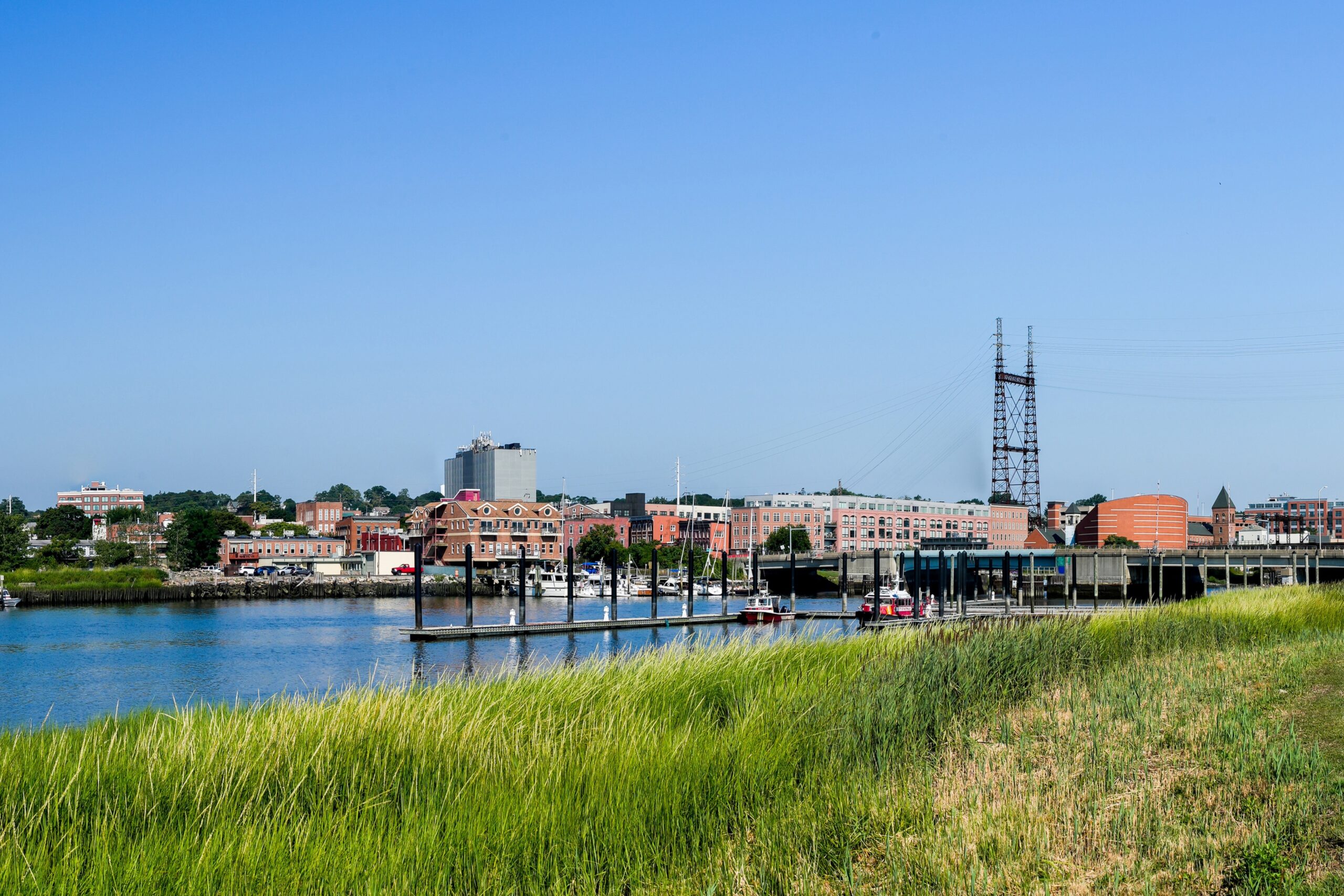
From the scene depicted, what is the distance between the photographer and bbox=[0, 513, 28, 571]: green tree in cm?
12575

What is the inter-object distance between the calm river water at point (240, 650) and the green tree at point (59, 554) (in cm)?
3876

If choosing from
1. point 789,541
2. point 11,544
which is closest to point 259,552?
point 11,544

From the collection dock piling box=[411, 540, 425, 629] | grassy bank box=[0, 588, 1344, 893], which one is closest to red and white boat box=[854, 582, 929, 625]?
dock piling box=[411, 540, 425, 629]

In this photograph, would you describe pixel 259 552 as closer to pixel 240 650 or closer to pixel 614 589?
pixel 614 589

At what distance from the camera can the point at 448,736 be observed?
14375 millimetres

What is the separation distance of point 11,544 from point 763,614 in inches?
3414

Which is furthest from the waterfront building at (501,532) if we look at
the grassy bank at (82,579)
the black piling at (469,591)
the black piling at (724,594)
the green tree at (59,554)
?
the black piling at (469,591)

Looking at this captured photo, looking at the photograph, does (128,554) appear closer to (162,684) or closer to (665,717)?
(162,684)

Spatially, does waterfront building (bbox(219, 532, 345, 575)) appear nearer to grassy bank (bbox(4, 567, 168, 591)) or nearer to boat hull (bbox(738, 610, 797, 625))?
grassy bank (bbox(4, 567, 168, 591))

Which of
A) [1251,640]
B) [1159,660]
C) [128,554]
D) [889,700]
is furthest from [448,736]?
[128,554]

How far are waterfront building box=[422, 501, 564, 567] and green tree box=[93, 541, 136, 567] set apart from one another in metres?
40.1

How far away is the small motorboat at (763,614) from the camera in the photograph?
77.9 meters

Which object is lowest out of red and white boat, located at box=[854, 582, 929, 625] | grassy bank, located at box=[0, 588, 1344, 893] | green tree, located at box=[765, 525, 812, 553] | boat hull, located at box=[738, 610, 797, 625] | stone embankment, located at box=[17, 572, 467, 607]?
stone embankment, located at box=[17, 572, 467, 607]

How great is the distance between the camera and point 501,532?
168 m
